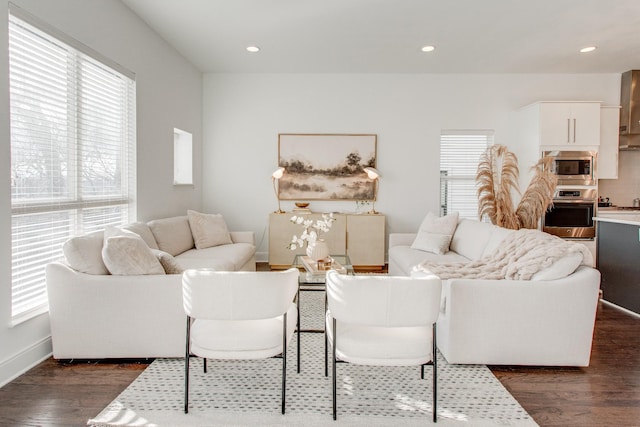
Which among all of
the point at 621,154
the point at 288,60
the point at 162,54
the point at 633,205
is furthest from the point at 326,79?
the point at 633,205

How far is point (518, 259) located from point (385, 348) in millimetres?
1498

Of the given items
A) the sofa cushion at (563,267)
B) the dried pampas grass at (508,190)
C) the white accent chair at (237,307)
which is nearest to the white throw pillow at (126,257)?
the white accent chair at (237,307)

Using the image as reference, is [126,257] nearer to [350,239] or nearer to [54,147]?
[54,147]

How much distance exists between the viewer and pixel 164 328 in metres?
2.62

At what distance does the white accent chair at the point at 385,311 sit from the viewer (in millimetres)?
1863

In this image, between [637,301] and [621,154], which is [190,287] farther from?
[621,154]

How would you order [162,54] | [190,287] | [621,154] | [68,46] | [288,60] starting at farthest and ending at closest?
[621,154] < [288,60] < [162,54] < [68,46] < [190,287]

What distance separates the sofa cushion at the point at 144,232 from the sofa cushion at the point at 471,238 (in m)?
3.11

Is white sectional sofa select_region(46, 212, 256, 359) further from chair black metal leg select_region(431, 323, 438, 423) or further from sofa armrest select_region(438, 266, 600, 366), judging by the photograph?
sofa armrest select_region(438, 266, 600, 366)

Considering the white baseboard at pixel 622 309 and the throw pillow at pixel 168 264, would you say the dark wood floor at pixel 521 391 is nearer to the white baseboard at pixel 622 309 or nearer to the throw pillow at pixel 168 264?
the throw pillow at pixel 168 264

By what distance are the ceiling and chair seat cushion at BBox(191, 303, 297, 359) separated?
9.36 feet

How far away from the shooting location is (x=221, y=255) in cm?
413

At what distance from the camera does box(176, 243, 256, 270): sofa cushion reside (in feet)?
12.5

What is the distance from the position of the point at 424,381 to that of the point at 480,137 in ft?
15.0
